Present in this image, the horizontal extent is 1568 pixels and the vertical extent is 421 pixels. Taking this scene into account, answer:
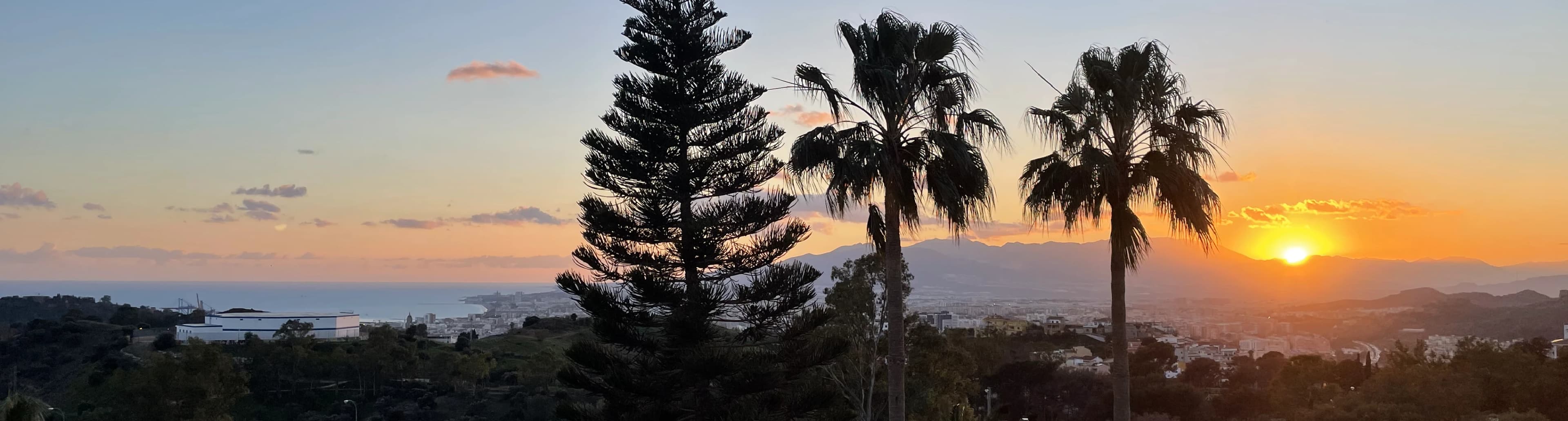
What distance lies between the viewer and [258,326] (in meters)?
57.9

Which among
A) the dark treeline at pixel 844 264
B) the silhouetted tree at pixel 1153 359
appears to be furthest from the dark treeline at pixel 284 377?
the silhouetted tree at pixel 1153 359

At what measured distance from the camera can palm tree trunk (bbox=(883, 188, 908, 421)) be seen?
7.55m

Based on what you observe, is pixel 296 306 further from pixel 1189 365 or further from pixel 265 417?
pixel 1189 365

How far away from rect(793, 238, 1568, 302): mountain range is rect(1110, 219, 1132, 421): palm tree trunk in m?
72.3

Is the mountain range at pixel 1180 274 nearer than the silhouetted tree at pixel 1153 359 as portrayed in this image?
No

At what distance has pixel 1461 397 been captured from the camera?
1609 centimetres

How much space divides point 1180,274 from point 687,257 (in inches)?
5180

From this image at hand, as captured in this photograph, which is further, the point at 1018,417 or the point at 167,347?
the point at 167,347

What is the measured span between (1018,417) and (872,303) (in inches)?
556

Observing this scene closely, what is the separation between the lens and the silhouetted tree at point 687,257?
11016 mm

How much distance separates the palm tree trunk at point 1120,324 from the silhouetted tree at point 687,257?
13.1 ft

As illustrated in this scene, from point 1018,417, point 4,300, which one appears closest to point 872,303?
point 1018,417

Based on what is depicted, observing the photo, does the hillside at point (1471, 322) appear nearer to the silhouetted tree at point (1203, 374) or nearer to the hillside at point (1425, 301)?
the hillside at point (1425, 301)

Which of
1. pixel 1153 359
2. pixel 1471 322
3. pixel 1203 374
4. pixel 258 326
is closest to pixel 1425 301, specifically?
pixel 1471 322
